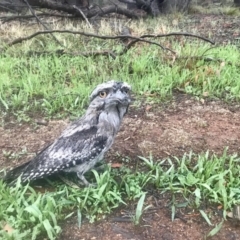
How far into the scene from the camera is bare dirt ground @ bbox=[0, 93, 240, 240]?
135 inches

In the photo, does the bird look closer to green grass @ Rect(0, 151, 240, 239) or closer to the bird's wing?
the bird's wing

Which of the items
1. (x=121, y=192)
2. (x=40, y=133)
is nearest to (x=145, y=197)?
(x=121, y=192)

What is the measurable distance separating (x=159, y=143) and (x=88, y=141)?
3.95ft

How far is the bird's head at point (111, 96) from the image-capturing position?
366 centimetres

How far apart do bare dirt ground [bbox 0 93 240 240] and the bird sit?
0.47 m

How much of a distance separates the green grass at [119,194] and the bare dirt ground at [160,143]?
8 centimetres

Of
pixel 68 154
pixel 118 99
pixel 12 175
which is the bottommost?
pixel 12 175

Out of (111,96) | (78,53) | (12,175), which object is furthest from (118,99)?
(78,53)

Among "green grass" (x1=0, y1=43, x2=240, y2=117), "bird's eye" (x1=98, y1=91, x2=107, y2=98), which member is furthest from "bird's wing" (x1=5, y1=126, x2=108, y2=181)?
"green grass" (x1=0, y1=43, x2=240, y2=117)

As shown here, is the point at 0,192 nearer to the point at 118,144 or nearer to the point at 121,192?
the point at 121,192

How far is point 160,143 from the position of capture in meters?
4.76

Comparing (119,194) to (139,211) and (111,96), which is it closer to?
(139,211)

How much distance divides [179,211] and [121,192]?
52 centimetres

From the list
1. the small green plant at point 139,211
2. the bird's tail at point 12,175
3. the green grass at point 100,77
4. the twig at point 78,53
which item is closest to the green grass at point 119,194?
the small green plant at point 139,211
